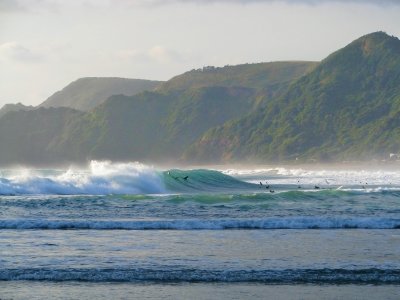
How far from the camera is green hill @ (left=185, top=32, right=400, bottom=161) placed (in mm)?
134500

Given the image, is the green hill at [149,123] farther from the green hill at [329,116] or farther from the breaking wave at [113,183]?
the breaking wave at [113,183]

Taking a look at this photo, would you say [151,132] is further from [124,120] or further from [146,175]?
[146,175]

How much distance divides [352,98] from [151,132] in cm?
4955

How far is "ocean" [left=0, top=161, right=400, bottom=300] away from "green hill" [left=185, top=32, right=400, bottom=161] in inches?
3872

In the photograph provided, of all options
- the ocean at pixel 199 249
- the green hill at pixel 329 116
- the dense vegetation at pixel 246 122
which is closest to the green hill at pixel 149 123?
the dense vegetation at pixel 246 122

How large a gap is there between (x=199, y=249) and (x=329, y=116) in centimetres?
12495

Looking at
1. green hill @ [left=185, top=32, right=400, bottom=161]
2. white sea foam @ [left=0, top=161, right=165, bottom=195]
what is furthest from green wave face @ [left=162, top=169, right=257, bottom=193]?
green hill @ [left=185, top=32, right=400, bottom=161]

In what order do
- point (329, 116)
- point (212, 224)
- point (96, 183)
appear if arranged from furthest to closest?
point (329, 116), point (96, 183), point (212, 224)

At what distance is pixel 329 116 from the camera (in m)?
143

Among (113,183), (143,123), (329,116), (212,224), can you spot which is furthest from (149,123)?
(212,224)

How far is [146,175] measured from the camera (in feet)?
182

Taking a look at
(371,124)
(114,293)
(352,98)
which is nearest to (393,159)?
(371,124)

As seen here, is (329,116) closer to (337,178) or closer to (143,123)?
(143,123)

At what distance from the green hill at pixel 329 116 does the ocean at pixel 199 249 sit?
98357 millimetres
